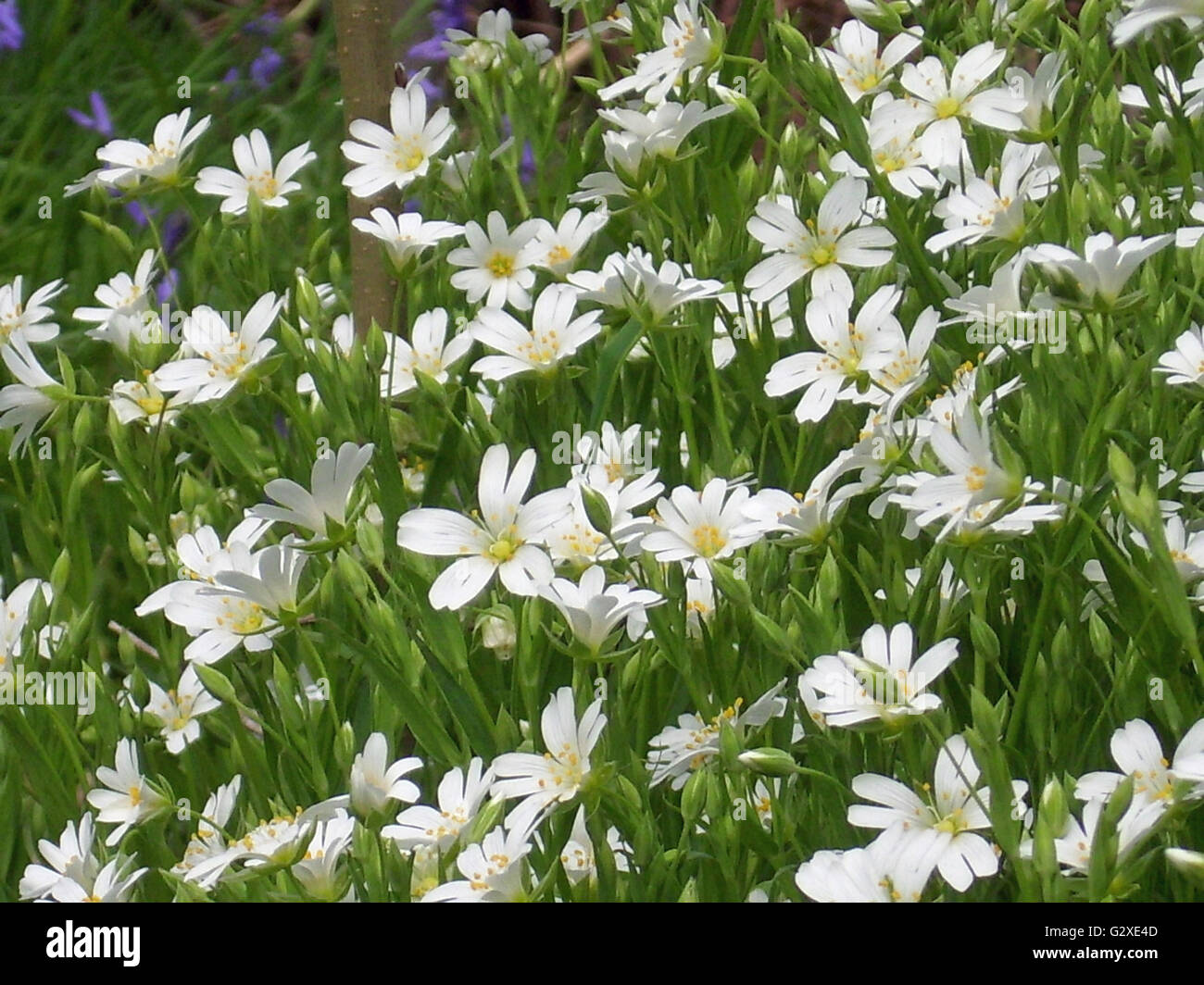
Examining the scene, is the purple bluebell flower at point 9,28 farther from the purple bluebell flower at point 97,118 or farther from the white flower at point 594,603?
the white flower at point 594,603

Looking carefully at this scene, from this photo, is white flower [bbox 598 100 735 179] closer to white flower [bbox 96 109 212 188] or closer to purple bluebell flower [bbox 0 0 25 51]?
white flower [bbox 96 109 212 188]

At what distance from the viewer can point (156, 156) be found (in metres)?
1.56

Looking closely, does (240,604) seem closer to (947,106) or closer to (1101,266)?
(1101,266)

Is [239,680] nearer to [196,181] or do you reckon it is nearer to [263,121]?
[196,181]

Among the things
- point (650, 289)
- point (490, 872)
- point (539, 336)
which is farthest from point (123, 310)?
point (490, 872)

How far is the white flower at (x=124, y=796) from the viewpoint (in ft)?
3.54

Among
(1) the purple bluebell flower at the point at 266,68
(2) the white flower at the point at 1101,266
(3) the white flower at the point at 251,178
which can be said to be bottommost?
(2) the white flower at the point at 1101,266

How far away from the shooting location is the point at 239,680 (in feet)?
4.48

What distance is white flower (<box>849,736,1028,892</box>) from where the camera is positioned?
907 mm

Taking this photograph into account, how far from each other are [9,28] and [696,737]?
223 centimetres

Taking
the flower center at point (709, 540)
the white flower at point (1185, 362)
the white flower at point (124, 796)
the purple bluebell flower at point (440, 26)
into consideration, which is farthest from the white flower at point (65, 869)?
the purple bluebell flower at point (440, 26)

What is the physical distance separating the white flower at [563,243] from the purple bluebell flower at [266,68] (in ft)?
5.52

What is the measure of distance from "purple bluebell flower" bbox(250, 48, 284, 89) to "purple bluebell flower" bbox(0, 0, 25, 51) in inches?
16.8

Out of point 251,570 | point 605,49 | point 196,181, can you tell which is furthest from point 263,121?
point 251,570
